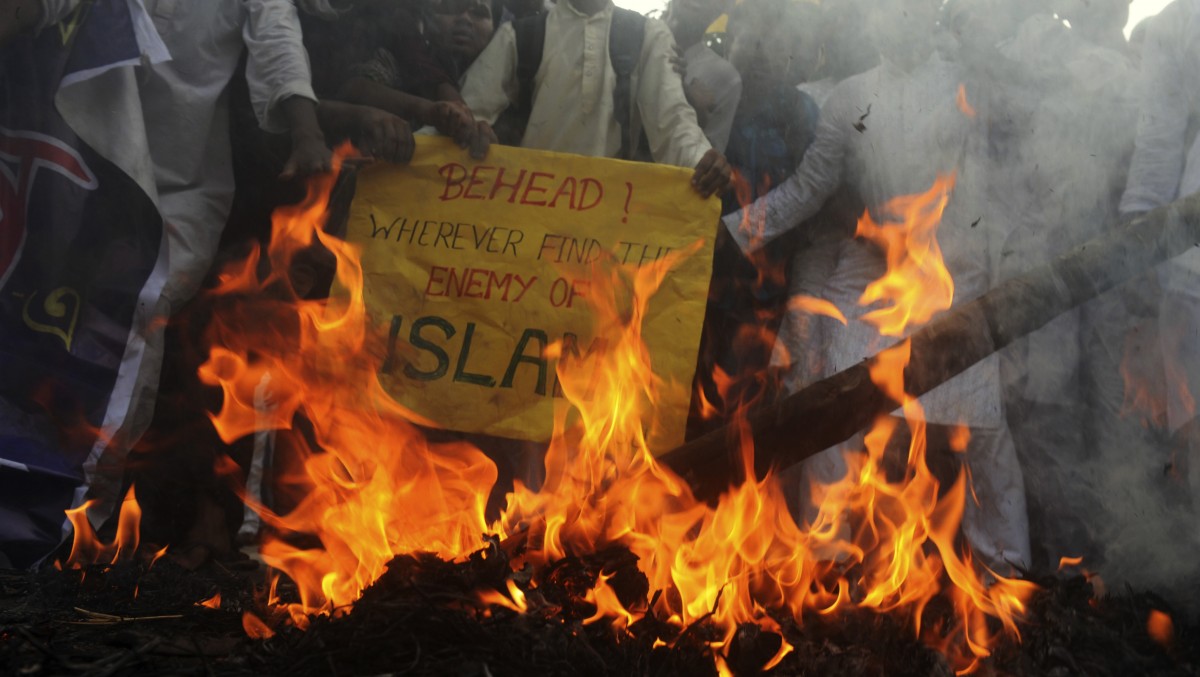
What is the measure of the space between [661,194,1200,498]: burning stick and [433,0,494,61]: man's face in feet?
7.75

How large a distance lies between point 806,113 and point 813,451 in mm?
2072

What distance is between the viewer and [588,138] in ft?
15.5

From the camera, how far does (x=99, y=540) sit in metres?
3.96

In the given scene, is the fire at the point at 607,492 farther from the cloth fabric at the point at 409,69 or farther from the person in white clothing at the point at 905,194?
the cloth fabric at the point at 409,69

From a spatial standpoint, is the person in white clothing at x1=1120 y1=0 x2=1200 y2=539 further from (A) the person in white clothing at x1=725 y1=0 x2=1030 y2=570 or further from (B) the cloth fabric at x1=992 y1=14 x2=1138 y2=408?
(A) the person in white clothing at x1=725 y1=0 x2=1030 y2=570

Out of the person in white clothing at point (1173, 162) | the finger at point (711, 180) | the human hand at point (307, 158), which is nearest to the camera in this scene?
the person in white clothing at point (1173, 162)

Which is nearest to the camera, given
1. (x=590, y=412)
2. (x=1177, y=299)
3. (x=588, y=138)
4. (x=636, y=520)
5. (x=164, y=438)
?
(x=636, y=520)

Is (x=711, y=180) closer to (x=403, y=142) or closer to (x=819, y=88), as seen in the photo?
(x=819, y=88)

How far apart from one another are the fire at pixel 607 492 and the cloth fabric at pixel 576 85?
2.43 ft

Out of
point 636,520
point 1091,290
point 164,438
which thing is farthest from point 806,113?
point 164,438

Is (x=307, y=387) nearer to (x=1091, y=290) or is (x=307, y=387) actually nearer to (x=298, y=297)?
(x=298, y=297)

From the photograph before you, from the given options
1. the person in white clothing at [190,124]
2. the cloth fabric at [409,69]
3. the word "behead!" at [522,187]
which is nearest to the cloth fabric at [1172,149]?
the word "behead!" at [522,187]

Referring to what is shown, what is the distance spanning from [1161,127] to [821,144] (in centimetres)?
144

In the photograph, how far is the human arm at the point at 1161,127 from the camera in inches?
164
